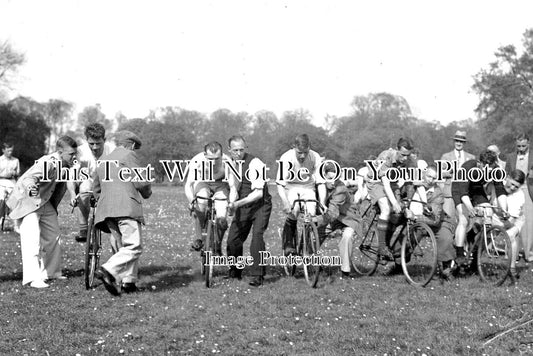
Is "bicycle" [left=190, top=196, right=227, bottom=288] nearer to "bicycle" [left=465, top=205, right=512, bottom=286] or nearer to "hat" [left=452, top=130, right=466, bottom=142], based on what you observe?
"bicycle" [left=465, top=205, right=512, bottom=286]

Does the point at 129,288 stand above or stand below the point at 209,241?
below

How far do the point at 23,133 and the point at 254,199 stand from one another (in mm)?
65142

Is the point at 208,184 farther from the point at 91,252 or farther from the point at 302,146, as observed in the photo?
the point at 91,252

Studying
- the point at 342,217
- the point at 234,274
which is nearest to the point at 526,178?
the point at 342,217

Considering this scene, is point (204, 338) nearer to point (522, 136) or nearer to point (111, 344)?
point (111, 344)

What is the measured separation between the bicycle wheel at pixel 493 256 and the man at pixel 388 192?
48.8 inches

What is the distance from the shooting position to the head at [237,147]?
27.3 ft

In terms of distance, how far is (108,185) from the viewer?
24.3ft

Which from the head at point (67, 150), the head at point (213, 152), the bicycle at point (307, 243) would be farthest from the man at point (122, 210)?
the bicycle at point (307, 243)

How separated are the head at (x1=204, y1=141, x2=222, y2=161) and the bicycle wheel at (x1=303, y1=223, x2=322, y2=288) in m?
1.62

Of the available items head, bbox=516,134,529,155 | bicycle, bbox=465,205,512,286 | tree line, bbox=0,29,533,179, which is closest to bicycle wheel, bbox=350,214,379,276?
bicycle, bbox=465,205,512,286

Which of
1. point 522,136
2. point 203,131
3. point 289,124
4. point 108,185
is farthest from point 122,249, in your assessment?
point 203,131

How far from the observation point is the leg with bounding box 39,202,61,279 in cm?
835

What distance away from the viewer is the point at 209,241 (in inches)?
320
